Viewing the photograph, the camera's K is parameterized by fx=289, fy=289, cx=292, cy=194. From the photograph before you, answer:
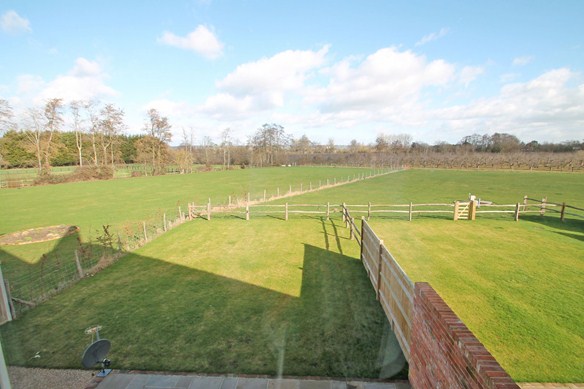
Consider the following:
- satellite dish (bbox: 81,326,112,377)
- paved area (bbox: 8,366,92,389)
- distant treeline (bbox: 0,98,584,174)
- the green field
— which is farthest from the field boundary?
distant treeline (bbox: 0,98,584,174)

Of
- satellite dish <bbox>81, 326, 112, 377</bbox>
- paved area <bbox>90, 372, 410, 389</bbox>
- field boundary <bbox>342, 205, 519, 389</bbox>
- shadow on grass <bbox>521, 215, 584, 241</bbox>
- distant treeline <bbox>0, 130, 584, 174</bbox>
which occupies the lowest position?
paved area <bbox>90, 372, 410, 389</bbox>

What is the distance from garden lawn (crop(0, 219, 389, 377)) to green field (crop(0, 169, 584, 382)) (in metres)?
0.04

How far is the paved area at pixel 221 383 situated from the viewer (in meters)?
4.64

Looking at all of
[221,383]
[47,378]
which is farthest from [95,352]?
[221,383]

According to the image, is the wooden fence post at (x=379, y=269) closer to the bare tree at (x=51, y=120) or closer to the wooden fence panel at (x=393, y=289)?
the wooden fence panel at (x=393, y=289)

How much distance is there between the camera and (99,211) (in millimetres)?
21266

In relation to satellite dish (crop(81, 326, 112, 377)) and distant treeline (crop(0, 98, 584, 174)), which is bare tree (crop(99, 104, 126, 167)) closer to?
distant treeline (crop(0, 98, 584, 174))

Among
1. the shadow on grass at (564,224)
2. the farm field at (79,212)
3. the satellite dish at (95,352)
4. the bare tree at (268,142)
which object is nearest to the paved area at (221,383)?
the satellite dish at (95,352)

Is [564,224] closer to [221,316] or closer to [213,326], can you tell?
[221,316]

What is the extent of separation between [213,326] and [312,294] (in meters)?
2.72

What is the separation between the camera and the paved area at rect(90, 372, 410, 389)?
4.64 m

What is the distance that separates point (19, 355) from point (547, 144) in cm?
11928

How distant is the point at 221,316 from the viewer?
6871mm

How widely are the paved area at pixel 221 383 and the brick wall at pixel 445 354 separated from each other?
922 millimetres
